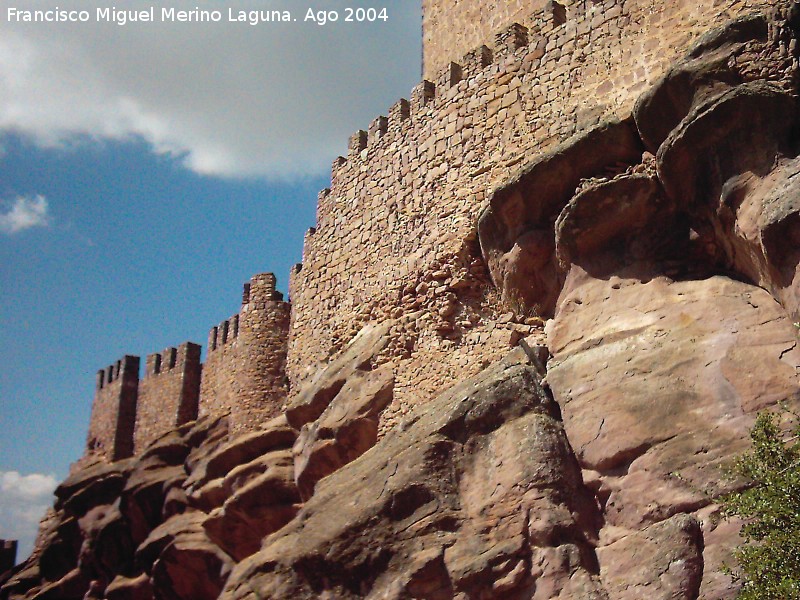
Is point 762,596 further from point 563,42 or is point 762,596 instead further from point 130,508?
point 130,508

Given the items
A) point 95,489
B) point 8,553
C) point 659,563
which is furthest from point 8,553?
point 659,563

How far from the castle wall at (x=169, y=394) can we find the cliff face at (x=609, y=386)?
15104 mm

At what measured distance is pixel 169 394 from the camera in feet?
94.7

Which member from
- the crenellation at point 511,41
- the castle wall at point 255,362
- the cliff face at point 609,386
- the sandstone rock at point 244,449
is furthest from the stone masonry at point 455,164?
the castle wall at point 255,362

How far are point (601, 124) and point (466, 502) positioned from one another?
4.88 meters

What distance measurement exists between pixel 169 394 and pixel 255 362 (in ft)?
23.8

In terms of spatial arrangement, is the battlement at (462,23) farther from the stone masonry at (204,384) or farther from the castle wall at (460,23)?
the stone masonry at (204,384)

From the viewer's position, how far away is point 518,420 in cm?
1093

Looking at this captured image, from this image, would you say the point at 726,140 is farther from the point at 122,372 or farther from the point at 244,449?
the point at 122,372

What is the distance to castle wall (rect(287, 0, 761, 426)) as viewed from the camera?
1252 centimetres

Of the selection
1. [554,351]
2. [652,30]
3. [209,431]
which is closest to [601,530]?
[554,351]

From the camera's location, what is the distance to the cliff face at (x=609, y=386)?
905 cm

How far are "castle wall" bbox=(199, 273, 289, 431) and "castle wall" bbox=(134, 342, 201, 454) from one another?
105 inches

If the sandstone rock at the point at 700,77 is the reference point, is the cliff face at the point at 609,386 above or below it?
below
